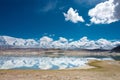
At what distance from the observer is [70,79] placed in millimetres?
29938

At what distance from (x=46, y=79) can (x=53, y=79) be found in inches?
41.2

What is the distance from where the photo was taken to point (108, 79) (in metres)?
30.2

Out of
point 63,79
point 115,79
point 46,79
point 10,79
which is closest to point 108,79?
point 115,79

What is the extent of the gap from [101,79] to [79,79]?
3.07 metres

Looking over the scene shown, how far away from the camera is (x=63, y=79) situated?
29.8 m

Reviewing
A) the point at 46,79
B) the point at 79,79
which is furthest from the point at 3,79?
the point at 79,79

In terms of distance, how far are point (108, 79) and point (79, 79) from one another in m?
4.05

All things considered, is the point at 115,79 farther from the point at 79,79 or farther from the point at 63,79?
the point at 63,79

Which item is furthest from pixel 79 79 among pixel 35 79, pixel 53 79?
pixel 35 79

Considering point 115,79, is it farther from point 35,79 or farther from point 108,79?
point 35,79

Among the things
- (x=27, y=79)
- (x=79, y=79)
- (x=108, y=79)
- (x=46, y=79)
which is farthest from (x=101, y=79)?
(x=27, y=79)

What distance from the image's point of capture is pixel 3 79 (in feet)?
97.3

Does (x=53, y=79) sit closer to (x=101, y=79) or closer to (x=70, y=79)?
(x=70, y=79)

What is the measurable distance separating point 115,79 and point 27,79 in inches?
480
